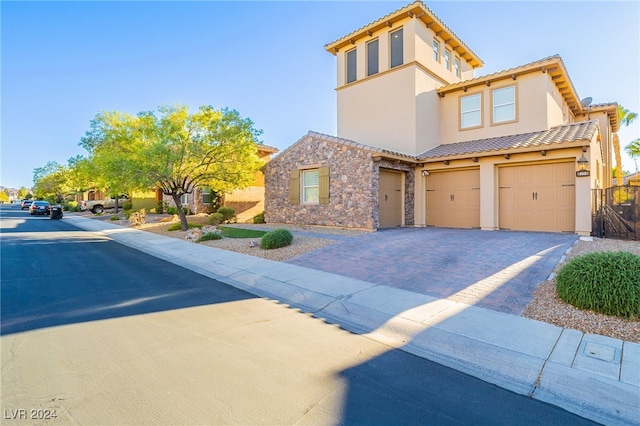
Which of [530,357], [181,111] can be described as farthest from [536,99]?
[181,111]

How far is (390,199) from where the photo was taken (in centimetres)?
1470

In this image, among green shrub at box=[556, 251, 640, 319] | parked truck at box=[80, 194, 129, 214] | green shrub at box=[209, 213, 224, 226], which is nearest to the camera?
green shrub at box=[556, 251, 640, 319]

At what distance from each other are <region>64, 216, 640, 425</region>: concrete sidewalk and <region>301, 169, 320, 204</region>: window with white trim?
863 centimetres

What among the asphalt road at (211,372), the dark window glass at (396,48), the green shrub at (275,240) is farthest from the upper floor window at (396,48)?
the asphalt road at (211,372)

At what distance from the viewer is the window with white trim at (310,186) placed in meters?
15.7

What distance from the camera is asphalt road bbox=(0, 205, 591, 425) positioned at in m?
2.84

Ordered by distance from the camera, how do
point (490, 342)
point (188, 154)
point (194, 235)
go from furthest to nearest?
point (188, 154) → point (194, 235) → point (490, 342)

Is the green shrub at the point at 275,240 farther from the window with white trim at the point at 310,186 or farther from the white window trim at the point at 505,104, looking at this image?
the white window trim at the point at 505,104

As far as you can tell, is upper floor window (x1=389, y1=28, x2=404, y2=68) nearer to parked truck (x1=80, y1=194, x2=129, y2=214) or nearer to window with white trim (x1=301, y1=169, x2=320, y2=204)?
window with white trim (x1=301, y1=169, x2=320, y2=204)

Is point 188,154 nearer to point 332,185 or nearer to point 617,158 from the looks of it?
point 332,185

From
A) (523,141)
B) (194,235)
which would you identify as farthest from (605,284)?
(194,235)

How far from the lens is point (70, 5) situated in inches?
400

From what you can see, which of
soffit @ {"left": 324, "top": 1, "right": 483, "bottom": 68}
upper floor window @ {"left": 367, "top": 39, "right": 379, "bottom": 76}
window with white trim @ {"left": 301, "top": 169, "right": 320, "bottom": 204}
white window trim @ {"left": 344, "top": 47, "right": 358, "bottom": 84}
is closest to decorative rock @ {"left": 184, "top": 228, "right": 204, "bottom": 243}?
window with white trim @ {"left": 301, "top": 169, "right": 320, "bottom": 204}

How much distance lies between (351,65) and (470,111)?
6922mm
